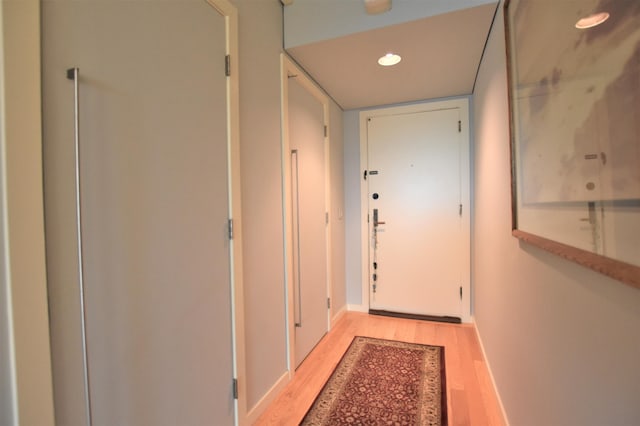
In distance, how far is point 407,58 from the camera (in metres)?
2.16

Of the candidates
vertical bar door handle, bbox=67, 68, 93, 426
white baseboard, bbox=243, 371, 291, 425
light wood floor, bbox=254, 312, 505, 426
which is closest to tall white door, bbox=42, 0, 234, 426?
vertical bar door handle, bbox=67, 68, 93, 426

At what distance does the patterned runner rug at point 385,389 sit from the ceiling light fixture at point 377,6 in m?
2.33

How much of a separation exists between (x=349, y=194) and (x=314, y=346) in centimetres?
162

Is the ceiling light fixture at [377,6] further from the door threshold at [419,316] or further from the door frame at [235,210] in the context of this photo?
the door threshold at [419,316]

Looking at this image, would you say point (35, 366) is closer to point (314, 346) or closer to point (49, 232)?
→ point (49, 232)

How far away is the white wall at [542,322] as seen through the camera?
2.05ft

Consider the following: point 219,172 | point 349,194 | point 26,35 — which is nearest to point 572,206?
point 219,172

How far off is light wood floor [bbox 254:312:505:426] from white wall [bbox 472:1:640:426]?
16cm

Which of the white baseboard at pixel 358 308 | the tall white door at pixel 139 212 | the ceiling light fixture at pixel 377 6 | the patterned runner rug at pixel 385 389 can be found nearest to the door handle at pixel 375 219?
the white baseboard at pixel 358 308

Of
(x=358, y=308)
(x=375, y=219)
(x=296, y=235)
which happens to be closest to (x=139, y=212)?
(x=296, y=235)

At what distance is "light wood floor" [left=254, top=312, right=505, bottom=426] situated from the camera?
1.71 m

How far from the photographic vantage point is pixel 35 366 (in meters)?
0.75

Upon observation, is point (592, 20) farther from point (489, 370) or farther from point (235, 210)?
point (489, 370)

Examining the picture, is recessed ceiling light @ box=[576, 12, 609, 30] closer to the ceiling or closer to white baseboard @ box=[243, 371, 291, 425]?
the ceiling
